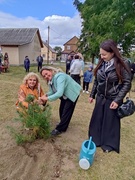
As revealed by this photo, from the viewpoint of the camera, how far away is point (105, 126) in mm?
2752

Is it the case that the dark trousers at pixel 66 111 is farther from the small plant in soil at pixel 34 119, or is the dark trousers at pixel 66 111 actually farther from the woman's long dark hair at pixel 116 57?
the woman's long dark hair at pixel 116 57

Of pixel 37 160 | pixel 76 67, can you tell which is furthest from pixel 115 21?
pixel 37 160

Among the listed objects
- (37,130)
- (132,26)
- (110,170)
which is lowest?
(110,170)

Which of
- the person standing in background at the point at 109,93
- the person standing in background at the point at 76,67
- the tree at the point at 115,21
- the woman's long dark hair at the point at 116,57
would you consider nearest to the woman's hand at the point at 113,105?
the person standing in background at the point at 109,93

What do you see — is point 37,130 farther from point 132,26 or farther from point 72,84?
point 132,26

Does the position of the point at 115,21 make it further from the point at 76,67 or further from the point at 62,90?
the point at 62,90

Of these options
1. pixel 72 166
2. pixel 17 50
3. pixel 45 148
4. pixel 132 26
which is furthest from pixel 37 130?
pixel 17 50

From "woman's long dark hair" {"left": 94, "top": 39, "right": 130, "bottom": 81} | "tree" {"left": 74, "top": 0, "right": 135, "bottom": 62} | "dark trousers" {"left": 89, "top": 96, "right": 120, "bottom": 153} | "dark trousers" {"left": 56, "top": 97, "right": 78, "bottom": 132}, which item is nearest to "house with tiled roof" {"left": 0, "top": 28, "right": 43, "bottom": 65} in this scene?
"tree" {"left": 74, "top": 0, "right": 135, "bottom": 62}

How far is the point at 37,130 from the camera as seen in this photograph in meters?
2.71

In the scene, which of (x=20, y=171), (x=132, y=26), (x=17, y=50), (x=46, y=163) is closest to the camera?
(x=20, y=171)

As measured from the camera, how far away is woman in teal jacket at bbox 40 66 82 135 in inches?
103

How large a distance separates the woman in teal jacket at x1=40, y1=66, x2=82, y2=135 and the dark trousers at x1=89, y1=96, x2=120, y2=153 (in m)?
0.43

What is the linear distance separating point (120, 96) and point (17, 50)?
19.0 meters

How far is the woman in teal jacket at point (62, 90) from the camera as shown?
8.59ft
